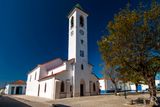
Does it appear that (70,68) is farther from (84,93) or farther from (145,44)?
(145,44)

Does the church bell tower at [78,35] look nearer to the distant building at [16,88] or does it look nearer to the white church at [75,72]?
the white church at [75,72]

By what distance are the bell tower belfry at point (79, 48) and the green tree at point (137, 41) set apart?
52.4ft

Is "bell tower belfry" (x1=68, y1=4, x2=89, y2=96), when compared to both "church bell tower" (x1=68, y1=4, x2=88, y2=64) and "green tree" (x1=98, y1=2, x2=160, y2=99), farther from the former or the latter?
"green tree" (x1=98, y1=2, x2=160, y2=99)

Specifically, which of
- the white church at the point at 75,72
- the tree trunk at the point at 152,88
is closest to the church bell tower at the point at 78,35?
the white church at the point at 75,72

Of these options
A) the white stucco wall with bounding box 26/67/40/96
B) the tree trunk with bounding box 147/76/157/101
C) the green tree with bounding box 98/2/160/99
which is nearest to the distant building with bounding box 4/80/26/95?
the white stucco wall with bounding box 26/67/40/96

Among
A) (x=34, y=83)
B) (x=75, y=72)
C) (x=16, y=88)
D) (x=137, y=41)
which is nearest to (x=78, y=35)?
(x=75, y=72)

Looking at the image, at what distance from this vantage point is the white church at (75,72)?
26.7m

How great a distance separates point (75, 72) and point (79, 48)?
5.69 metres

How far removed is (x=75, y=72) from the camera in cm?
2861

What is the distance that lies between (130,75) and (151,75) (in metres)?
3.23

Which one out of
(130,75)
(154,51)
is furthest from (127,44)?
(130,75)

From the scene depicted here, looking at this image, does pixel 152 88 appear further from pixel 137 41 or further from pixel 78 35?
pixel 78 35

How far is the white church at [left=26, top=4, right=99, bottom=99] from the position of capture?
26.7 metres

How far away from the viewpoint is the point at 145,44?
12484 mm
